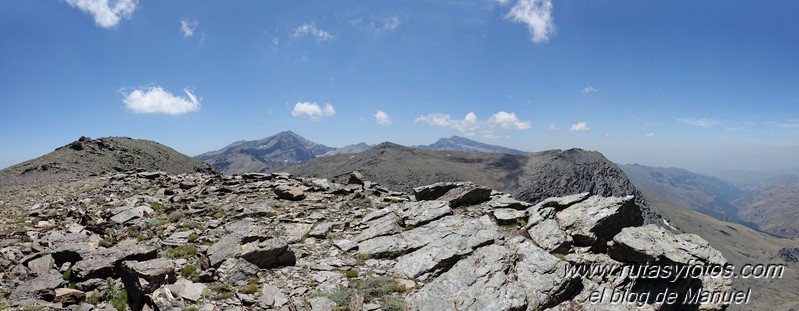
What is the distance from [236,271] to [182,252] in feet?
11.7

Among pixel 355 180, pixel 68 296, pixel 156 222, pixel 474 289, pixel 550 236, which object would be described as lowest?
pixel 474 289

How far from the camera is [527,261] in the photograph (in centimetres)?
1531

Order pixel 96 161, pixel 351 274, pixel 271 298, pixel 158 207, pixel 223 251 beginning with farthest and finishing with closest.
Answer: pixel 96 161
pixel 158 207
pixel 223 251
pixel 351 274
pixel 271 298

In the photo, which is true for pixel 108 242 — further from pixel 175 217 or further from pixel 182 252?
pixel 175 217

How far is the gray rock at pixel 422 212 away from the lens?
21547 millimetres

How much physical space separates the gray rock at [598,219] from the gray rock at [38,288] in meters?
20.6

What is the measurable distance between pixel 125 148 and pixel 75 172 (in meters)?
30.9

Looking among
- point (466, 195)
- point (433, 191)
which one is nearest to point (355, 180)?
point (433, 191)

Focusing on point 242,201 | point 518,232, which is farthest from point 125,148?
point 518,232

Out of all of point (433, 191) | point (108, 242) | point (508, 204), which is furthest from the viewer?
point (433, 191)

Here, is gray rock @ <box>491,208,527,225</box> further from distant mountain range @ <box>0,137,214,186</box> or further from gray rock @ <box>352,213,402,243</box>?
distant mountain range @ <box>0,137,214,186</box>

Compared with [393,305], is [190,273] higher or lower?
higher

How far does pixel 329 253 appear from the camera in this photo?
56.8 feet

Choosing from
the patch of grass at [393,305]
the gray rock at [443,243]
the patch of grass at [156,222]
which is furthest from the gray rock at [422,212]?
the patch of grass at [156,222]
